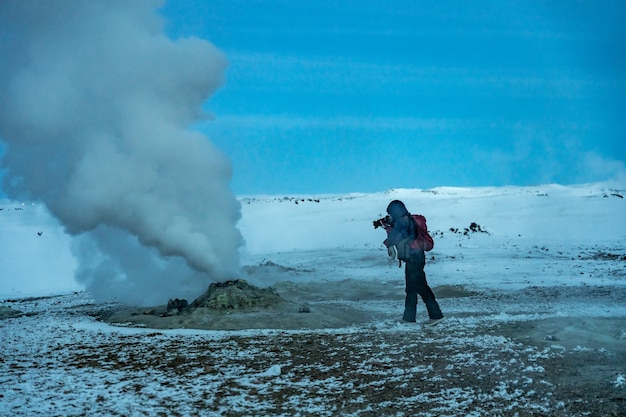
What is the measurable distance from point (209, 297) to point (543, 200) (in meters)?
38.5

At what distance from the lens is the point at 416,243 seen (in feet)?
34.9

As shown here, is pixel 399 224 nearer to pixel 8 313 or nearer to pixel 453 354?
pixel 453 354

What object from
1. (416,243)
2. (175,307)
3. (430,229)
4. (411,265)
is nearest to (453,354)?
(411,265)

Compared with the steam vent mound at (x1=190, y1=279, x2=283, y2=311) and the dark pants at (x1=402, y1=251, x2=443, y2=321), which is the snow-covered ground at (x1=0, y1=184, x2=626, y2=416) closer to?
the dark pants at (x1=402, y1=251, x2=443, y2=321)

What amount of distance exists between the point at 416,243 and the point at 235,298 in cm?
374

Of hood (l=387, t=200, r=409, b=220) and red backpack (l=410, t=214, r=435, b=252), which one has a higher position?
hood (l=387, t=200, r=409, b=220)

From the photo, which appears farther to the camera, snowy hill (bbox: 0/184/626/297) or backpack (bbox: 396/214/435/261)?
snowy hill (bbox: 0/184/626/297)

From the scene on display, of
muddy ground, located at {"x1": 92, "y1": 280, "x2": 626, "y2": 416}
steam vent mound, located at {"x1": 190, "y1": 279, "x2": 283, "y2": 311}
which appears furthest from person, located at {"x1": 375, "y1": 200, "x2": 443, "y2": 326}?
steam vent mound, located at {"x1": 190, "y1": 279, "x2": 283, "y2": 311}

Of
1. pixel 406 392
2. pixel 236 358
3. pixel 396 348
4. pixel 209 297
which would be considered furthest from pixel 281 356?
pixel 209 297

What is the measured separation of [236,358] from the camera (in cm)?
764

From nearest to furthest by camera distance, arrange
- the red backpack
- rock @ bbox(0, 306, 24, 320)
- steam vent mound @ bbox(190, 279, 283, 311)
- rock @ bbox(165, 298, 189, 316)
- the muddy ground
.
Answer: the muddy ground → the red backpack → steam vent mound @ bbox(190, 279, 283, 311) → rock @ bbox(165, 298, 189, 316) → rock @ bbox(0, 306, 24, 320)

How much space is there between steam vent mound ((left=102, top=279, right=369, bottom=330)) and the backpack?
5.33ft

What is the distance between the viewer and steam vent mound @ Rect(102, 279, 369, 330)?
34.1 ft

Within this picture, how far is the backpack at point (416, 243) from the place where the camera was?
1061 centimetres
